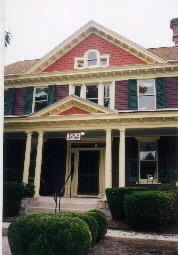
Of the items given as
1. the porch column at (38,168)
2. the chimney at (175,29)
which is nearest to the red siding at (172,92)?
the chimney at (175,29)

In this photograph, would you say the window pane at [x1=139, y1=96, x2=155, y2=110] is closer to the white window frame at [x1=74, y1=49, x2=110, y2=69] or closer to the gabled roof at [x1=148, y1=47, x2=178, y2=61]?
the gabled roof at [x1=148, y1=47, x2=178, y2=61]

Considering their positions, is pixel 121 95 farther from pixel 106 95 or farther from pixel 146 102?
pixel 146 102

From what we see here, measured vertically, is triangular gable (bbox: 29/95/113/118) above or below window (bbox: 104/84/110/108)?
below

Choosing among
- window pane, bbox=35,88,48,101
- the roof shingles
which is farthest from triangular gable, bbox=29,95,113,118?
the roof shingles

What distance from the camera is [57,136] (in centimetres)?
1255

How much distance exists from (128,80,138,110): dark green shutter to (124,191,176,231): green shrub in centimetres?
487

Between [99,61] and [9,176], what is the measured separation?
6.32 meters

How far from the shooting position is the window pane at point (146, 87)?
12.5 meters

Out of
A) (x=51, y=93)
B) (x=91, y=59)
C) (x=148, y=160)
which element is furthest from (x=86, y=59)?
(x=148, y=160)

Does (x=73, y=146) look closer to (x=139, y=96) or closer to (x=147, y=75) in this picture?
(x=139, y=96)

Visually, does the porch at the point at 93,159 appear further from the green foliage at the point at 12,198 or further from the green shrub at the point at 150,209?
the green shrub at the point at 150,209

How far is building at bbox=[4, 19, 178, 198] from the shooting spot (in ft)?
36.0

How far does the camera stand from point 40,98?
45.1 ft

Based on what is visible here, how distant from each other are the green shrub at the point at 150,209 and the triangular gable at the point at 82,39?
682 cm
